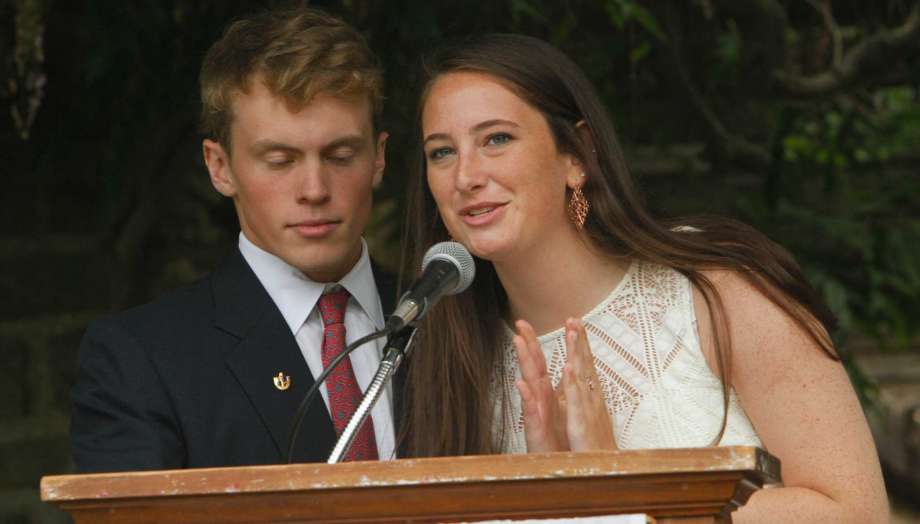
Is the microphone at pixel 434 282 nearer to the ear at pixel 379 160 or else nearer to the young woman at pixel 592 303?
the young woman at pixel 592 303

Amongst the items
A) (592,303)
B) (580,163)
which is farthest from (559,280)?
(580,163)

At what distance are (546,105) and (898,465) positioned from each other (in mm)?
3352

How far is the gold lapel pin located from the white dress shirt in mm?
82

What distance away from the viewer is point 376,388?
2355 millimetres

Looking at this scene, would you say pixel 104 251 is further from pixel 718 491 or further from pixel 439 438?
pixel 718 491

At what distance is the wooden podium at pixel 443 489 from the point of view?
6.14 feet

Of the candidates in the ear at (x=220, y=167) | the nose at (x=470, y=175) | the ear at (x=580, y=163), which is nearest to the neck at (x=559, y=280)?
the ear at (x=580, y=163)

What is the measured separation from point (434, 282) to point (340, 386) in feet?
2.07

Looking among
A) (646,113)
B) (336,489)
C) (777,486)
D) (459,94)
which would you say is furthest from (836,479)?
(646,113)

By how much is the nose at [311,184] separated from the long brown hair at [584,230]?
226 millimetres

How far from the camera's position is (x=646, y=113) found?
4715mm

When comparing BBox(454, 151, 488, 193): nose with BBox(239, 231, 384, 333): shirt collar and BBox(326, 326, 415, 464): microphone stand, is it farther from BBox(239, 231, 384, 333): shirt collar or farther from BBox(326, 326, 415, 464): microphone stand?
BBox(326, 326, 415, 464): microphone stand

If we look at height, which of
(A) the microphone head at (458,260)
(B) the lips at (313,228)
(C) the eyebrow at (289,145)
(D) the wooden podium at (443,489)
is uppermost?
(C) the eyebrow at (289,145)

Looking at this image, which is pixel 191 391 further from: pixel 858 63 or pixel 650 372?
pixel 858 63
